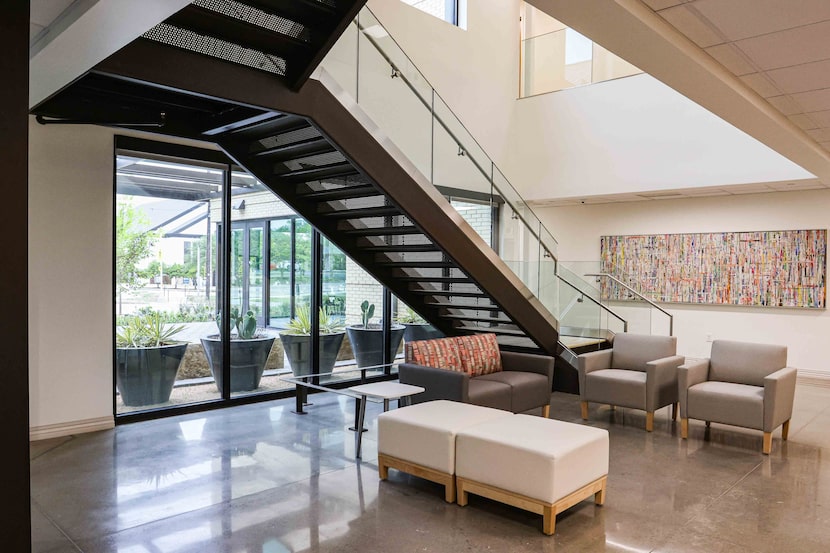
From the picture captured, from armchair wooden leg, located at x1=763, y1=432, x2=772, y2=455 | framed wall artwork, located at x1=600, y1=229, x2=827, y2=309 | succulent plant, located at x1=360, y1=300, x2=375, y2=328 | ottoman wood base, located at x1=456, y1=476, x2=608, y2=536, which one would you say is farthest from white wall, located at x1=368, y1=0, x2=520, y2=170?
ottoman wood base, located at x1=456, y1=476, x2=608, y2=536

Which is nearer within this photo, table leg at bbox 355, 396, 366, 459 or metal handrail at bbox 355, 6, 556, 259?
table leg at bbox 355, 396, 366, 459

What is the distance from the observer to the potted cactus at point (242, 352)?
6.81 m

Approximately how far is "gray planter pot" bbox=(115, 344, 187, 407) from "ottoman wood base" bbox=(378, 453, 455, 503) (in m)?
2.88

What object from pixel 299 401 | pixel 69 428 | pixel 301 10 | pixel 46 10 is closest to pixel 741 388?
pixel 299 401

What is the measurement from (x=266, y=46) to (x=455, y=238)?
2622 mm

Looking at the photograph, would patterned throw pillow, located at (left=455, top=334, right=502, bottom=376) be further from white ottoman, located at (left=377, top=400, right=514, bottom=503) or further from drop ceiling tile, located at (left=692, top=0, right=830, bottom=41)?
drop ceiling tile, located at (left=692, top=0, right=830, bottom=41)

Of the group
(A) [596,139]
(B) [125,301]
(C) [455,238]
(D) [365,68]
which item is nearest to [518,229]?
(C) [455,238]

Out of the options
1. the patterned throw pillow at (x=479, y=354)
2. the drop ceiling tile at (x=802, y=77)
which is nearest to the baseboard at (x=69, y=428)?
the patterned throw pillow at (x=479, y=354)

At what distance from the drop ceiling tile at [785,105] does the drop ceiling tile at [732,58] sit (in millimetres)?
751

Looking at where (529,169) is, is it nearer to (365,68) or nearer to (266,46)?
(365,68)

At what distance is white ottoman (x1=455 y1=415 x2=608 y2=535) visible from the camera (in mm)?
3672

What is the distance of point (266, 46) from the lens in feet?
13.0

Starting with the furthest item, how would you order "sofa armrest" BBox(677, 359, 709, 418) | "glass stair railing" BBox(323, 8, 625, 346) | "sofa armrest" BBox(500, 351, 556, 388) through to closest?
"sofa armrest" BBox(500, 351, 556, 388) < "sofa armrest" BBox(677, 359, 709, 418) < "glass stair railing" BBox(323, 8, 625, 346)

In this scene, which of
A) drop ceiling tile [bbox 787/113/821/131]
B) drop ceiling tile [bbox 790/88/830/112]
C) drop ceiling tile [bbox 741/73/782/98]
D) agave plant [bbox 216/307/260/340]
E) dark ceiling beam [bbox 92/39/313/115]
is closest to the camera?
dark ceiling beam [bbox 92/39/313/115]
